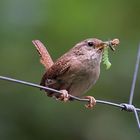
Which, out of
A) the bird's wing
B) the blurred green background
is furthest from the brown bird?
the blurred green background

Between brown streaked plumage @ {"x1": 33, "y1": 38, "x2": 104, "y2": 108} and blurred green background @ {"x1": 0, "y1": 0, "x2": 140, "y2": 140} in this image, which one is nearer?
brown streaked plumage @ {"x1": 33, "y1": 38, "x2": 104, "y2": 108}

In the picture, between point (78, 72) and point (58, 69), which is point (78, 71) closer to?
point (78, 72)

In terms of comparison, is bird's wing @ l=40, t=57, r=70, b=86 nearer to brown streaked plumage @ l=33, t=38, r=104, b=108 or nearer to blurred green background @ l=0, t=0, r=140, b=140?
brown streaked plumage @ l=33, t=38, r=104, b=108

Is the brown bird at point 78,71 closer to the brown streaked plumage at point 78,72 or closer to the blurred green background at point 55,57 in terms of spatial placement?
the brown streaked plumage at point 78,72

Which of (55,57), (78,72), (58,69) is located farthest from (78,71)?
(55,57)

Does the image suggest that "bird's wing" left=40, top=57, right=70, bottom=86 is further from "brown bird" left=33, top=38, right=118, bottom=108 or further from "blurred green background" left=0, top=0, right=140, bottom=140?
"blurred green background" left=0, top=0, right=140, bottom=140

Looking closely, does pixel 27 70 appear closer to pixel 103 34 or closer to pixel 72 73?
pixel 103 34
